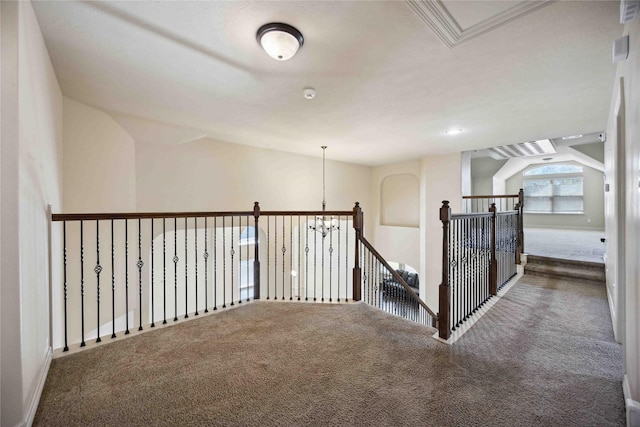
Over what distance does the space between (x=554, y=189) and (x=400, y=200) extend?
673cm

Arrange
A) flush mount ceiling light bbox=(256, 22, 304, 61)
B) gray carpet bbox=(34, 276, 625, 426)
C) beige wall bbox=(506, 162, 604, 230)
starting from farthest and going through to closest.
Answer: beige wall bbox=(506, 162, 604, 230) → flush mount ceiling light bbox=(256, 22, 304, 61) → gray carpet bbox=(34, 276, 625, 426)

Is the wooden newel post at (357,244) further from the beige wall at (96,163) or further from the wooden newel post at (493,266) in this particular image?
the beige wall at (96,163)

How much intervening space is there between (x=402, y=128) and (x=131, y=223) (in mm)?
4629

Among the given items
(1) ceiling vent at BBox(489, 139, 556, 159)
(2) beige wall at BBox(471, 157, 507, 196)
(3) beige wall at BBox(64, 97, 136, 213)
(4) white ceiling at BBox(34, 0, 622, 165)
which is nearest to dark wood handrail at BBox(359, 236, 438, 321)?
(4) white ceiling at BBox(34, 0, 622, 165)

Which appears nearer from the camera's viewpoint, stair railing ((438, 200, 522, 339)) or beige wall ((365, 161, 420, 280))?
stair railing ((438, 200, 522, 339))

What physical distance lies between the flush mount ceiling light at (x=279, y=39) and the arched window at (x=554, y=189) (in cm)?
1187

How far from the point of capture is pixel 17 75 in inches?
57.4

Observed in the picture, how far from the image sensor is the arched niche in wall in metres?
8.10

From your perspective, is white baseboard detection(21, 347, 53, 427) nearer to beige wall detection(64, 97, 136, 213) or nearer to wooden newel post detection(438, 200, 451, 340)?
beige wall detection(64, 97, 136, 213)

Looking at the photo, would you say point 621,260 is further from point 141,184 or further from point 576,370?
point 141,184

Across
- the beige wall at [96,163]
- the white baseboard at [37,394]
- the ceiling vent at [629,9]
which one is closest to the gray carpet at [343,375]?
the white baseboard at [37,394]

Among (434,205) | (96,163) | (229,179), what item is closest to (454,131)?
(434,205)

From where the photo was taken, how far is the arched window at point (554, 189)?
387 inches

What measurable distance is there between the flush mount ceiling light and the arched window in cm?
1187
